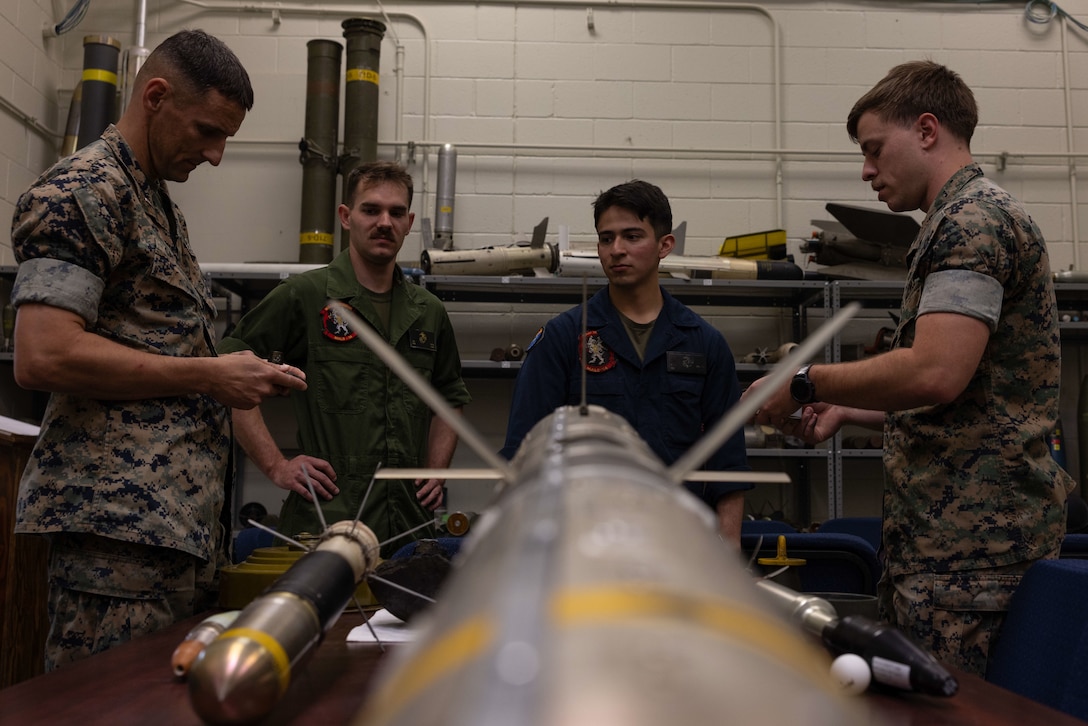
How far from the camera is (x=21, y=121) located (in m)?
4.04

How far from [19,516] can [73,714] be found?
2.41 feet

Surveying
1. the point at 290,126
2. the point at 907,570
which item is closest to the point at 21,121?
the point at 290,126

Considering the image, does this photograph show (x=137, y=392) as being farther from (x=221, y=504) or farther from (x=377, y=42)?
(x=377, y=42)

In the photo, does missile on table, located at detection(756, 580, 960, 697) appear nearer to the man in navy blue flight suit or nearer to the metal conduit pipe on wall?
the man in navy blue flight suit

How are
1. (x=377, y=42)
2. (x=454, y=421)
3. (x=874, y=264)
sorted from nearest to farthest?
(x=454, y=421) → (x=874, y=264) → (x=377, y=42)

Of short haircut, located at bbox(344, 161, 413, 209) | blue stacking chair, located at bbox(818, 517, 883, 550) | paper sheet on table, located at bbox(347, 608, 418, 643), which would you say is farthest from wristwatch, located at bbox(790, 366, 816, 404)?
blue stacking chair, located at bbox(818, 517, 883, 550)

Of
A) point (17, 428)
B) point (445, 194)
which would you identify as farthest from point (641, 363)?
point (445, 194)

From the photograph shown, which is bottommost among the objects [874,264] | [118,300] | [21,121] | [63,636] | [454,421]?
[63,636]

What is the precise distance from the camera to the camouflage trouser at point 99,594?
1339 mm

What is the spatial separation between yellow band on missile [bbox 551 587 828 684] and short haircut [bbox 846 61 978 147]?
149cm

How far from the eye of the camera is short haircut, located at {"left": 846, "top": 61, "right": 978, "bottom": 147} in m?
1.62

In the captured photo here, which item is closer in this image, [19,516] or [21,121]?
[19,516]

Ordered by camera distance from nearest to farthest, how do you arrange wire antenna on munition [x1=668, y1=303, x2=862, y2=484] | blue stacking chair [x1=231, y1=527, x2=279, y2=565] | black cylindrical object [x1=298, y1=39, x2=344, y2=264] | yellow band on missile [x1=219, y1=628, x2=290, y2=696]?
wire antenna on munition [x1=668, y1=303, x2=862, y2=484], yellow band on missile [x1=219, y1=628, x2=290, y2=696], blue stacking chair [x1=231, y1=527, x2=279, y2=565], black cylindrical object [x1=298, y1=39, x2=344, y2=264]

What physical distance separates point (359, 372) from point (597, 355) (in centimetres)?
68
